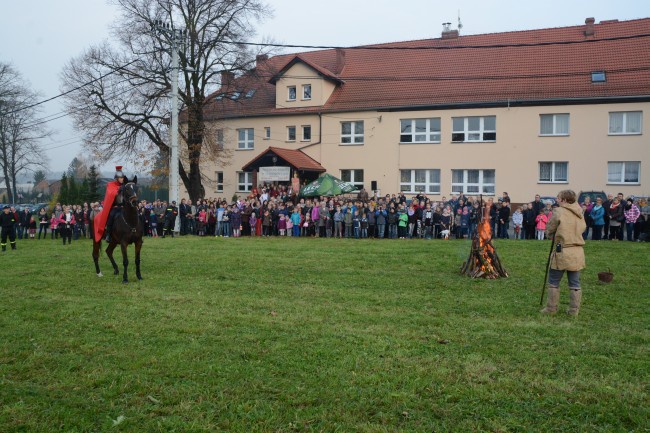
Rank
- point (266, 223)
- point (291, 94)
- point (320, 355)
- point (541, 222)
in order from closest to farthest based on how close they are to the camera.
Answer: point (320, 355), point (541, 222), point (266, 223), point (291, 94)

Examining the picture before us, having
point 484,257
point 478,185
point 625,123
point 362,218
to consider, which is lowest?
point 484,257

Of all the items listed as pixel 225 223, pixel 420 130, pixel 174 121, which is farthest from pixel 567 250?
pixel 420 130

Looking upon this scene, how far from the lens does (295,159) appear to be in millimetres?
39531

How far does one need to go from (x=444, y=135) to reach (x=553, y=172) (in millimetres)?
7147

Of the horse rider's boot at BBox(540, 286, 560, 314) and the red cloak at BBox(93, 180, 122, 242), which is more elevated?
the red cloak at BBox(93, 180, 122, 242)

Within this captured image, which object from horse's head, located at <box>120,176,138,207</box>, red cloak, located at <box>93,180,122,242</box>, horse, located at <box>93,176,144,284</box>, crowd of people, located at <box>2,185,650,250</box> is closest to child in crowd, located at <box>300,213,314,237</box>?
crowd of people, located at <box>2,185,650,250</box>

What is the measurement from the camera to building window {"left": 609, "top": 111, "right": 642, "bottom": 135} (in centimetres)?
3375

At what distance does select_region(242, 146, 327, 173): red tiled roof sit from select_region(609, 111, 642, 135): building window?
1859 centimetres

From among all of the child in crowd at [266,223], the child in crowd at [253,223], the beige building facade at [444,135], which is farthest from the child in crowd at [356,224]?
the beige building facade at [444,135]

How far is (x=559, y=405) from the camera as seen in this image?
5711mm

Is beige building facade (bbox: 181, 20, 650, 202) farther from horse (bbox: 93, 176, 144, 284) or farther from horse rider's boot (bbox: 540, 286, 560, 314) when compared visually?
horse rider's boot (bbox: 540, 286, 560, 314)

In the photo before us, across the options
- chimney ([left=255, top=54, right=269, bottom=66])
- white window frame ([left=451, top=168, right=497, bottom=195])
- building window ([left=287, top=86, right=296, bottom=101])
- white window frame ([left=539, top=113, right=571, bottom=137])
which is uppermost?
chimney ([left=255, top=54, right=269, bottom=66])

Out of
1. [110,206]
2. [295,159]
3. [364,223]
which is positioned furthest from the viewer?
[295,159]

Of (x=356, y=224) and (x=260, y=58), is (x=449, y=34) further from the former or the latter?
(x=356, y=224)
